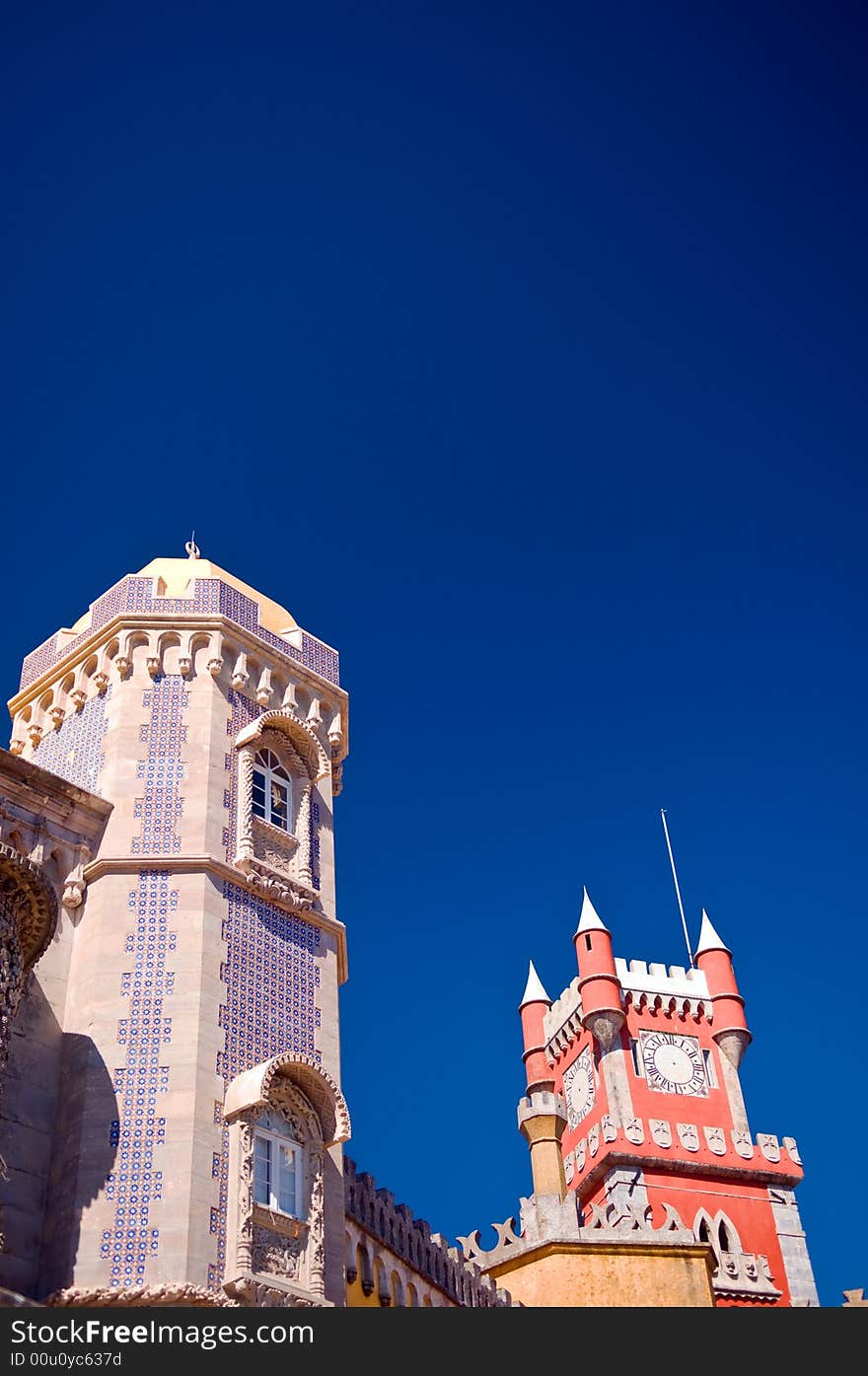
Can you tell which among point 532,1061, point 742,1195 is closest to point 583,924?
point 532,1061

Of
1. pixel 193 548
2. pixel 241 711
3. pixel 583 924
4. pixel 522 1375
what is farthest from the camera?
pixel 583 924

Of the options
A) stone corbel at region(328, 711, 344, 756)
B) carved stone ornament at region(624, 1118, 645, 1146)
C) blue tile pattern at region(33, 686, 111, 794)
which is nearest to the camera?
blue tile pattern at region(33, 686, 111, 794)

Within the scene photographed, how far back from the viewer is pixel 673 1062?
5041 centimetres

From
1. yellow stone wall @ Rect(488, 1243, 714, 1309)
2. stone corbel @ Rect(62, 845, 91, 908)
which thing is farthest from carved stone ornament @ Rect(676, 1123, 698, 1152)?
stone corbel @ Rect(62, 845, 91, 908)

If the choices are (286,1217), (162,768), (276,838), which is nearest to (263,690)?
(162,768)

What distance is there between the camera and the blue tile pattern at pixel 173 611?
1989cm

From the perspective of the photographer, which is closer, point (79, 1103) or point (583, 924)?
point (79, 1103)

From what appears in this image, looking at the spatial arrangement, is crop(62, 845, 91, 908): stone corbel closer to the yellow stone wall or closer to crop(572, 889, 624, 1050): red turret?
the yellow stone wall

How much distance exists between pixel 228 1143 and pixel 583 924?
1529 inches

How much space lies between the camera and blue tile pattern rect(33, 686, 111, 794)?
61.8 feet

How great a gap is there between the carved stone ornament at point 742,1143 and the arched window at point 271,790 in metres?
33.7

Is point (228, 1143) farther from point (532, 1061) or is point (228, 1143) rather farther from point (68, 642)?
point (532, 1061)

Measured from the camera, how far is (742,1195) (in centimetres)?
4712

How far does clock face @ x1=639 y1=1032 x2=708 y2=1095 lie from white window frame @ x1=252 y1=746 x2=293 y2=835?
33352 mm
